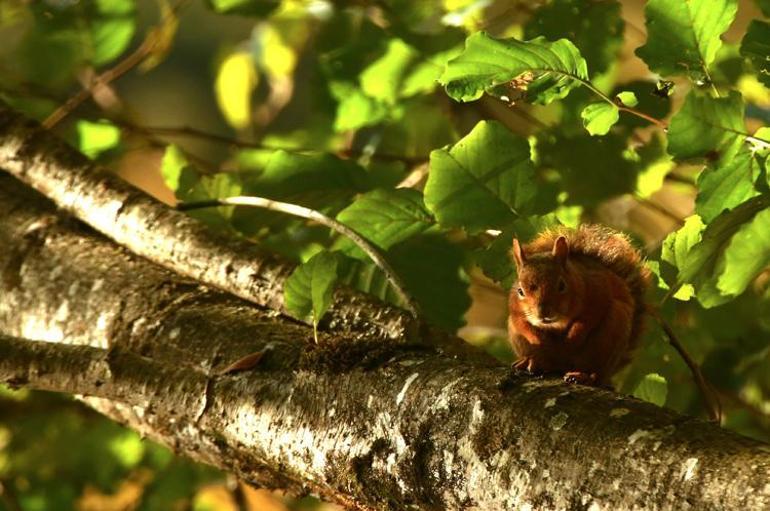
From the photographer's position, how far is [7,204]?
118 cm

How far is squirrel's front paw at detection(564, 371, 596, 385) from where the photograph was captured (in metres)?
0.72

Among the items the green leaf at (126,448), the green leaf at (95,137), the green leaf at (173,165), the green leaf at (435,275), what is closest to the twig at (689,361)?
the green leaf at (435,275)

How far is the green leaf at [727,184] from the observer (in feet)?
2.38

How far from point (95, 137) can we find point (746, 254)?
0.95m

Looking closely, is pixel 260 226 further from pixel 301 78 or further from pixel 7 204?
pixel 301 78

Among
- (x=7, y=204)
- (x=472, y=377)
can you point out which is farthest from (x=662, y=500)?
(x=7, y=204)

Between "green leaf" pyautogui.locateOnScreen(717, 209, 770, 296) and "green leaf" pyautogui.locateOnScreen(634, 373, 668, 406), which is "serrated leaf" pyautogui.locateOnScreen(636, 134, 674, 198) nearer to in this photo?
"green leaf" pyautogui.locateOnScreen(634, 373, 668, 406)

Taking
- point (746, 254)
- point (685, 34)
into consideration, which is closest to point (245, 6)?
point (685, 34)

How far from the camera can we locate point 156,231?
105cm

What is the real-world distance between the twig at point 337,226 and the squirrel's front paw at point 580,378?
0.15 metres

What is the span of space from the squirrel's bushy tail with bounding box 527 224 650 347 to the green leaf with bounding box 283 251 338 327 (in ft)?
0.70

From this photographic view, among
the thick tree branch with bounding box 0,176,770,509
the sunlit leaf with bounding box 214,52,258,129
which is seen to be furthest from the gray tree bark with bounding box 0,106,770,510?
the sunlit leaf with bounding box 214,52,258,129

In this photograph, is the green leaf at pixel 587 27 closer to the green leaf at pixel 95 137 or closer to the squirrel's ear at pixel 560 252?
the squirrel's ear at pixel 560 252

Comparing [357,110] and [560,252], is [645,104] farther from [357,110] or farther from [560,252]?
[357,110]
